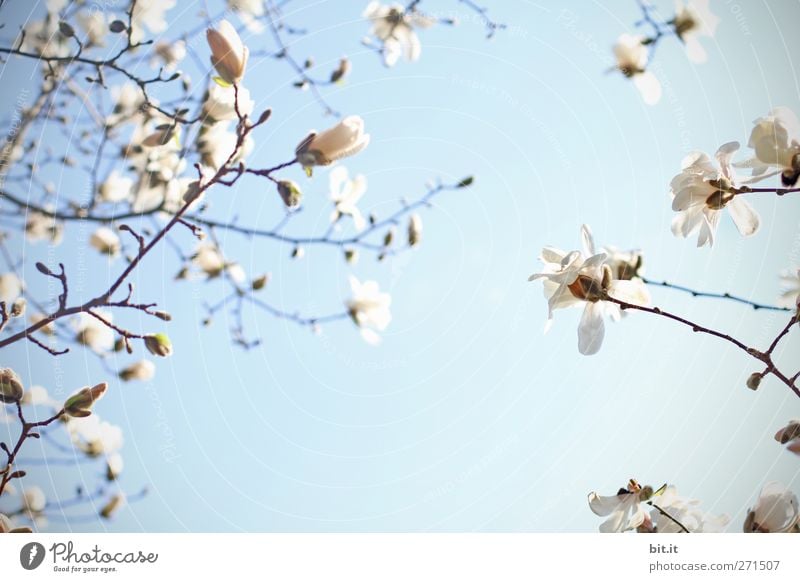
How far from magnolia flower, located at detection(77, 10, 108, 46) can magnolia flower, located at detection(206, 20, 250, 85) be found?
0.77 ft

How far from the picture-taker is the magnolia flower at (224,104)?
594 millimetres

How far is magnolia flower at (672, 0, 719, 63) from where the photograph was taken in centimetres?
72

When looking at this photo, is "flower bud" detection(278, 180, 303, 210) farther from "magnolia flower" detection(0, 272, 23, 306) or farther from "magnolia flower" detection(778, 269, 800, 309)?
"magnolia flower" detection(778, 269, 800, 309)

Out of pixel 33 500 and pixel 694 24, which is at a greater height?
pixel 694 24

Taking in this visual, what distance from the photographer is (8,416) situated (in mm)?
650

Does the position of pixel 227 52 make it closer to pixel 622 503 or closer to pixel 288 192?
pixel 288 192

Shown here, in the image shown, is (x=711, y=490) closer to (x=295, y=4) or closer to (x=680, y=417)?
(x=680, y=417)

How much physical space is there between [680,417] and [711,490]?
0.32 ft

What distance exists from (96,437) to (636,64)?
0.78 meters

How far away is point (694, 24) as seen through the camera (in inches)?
28.6

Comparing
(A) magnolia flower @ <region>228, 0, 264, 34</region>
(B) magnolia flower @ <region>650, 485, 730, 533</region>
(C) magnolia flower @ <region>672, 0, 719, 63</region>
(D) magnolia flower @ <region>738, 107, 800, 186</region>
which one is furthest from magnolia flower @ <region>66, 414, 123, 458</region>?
(C) magnolia flower @ <region>672, 0, 719, 63</region>

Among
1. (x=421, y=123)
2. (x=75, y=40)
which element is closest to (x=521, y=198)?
(x=421, y=123)

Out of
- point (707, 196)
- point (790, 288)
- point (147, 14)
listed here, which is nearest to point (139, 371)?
point (147, 14)
